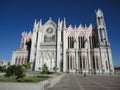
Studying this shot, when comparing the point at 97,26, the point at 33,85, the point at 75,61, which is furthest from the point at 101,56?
the point at 33,85

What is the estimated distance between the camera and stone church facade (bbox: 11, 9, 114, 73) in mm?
46000

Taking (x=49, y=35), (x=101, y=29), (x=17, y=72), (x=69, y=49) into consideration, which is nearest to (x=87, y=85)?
(x=17, y=72)

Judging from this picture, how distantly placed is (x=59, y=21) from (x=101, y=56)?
2874 centimetres

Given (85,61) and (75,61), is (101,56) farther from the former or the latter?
(75,61)

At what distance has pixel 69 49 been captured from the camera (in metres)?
50.0

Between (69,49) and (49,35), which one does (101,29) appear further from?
(49,35)

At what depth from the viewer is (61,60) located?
4856 centimetres

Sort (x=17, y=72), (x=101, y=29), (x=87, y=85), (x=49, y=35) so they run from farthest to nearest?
(x=49, y=35) < (x=101, y=29) < (x=87, y=85) < (x=17, y=72)

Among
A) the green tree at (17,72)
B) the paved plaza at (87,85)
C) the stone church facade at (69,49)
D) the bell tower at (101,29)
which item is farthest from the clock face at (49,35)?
the green tree at (17,72)

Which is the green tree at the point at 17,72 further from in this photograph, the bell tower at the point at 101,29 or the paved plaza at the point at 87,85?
the bell tower at the point at 101,29

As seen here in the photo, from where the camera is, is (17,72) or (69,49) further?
(69,49)

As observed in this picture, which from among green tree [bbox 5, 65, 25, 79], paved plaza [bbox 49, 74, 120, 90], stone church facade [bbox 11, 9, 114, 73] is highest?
stone church facade [bbox 11, 9, 114, 73]

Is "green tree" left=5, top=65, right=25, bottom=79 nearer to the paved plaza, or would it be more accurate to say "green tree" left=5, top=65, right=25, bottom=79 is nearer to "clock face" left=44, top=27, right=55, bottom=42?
the paved plaza

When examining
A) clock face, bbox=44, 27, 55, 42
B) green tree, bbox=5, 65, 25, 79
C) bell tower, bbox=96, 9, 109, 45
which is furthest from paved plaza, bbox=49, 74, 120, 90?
clock face, bbox=44, 27, 55, 42
